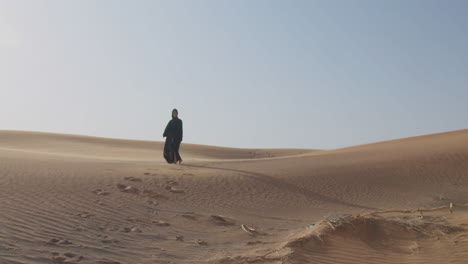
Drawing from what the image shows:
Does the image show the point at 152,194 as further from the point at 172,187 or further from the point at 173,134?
the point at 173,134

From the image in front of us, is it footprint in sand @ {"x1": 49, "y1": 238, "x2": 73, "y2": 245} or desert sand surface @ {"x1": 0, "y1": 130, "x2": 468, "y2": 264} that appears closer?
desert sand surface @ {"x1": 0, "y1": 130, "x2": 468, "y2": 264}

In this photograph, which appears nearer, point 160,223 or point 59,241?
point 59,241


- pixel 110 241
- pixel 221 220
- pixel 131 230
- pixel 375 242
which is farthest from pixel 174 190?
pixel 375 242

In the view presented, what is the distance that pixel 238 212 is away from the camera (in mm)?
10484

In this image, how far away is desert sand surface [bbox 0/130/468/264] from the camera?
A: 20.4 ft

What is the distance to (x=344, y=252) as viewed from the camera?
6.22 meters

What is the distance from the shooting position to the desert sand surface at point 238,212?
6215mm

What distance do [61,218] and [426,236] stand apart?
6093mm

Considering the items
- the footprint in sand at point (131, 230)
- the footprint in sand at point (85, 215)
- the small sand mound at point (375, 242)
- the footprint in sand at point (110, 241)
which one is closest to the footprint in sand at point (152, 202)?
the footprint in sand at point (85, 215)

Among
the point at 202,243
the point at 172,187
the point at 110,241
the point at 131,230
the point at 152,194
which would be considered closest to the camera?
the point at 110,241

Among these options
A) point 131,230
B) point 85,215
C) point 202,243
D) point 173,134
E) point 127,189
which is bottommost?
point 202,243

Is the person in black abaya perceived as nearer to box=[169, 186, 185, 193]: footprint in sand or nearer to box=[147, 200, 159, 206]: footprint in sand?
box=[169, 186, 185, 193]: footprint in sand

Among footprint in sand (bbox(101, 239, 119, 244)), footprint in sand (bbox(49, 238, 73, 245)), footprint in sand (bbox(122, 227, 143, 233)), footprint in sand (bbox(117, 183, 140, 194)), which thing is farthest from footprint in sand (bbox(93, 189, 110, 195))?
footprint in sand (bbox(49, 238, 73, 245))

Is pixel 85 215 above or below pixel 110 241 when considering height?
above
